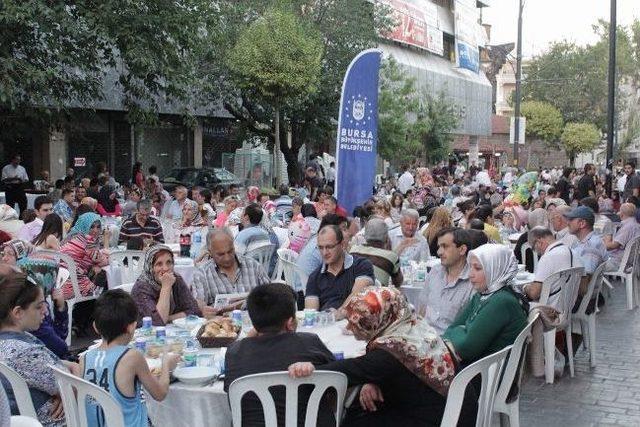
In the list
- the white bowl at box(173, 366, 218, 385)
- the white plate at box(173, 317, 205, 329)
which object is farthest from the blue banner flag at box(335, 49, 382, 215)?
the white bowl at box(173, 366, 218, 385)

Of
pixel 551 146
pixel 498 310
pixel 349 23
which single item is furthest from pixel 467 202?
pixel 551 146

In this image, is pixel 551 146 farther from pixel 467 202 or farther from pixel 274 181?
pixel 467 202

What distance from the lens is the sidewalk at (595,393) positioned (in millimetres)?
6277

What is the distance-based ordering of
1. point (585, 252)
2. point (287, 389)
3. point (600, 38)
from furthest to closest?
point (600, 38), point (585, 252), point (287, 389)

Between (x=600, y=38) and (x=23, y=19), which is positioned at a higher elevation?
(x=600, y=38)

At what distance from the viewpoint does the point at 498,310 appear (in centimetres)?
466

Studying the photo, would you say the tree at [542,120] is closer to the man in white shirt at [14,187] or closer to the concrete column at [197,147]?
the concrete column at [197,147]

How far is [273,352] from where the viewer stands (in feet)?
12.7

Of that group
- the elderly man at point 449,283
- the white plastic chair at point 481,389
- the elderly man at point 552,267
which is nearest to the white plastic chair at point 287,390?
the white plastic chair at point 481,389

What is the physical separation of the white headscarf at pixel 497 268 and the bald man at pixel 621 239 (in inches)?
254

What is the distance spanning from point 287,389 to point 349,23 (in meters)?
23.1

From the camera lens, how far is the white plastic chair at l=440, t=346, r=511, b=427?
3977mm

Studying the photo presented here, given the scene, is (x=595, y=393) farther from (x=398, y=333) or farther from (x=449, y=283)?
(x=398, y=333)

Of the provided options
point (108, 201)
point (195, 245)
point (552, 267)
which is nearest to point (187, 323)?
point (552, 267)
